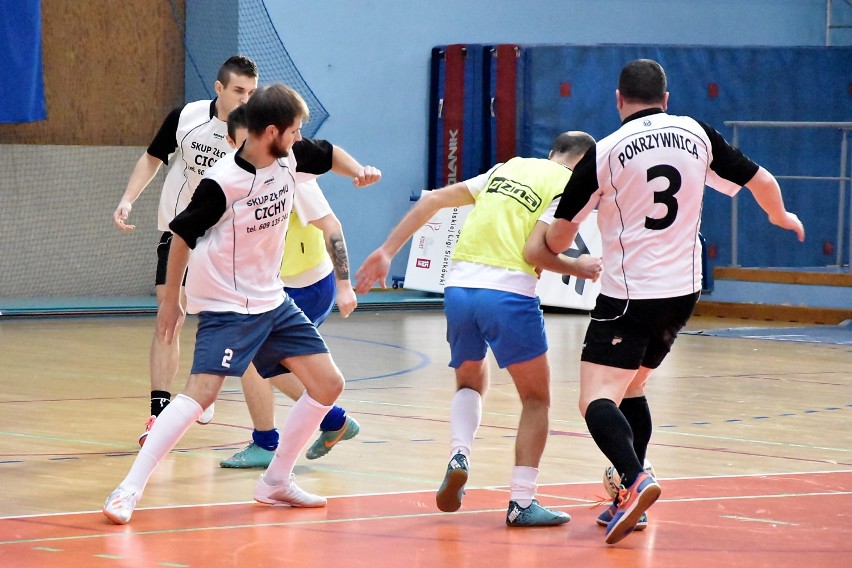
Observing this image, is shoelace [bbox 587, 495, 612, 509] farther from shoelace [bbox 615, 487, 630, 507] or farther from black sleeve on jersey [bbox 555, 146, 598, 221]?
black sleeve on jersey [bbox 555, 146, 598, 221]

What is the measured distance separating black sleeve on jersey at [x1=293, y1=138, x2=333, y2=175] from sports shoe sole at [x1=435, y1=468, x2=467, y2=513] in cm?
126

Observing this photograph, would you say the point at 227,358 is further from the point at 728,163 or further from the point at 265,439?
the point at 728,163

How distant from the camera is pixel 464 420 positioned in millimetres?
5125

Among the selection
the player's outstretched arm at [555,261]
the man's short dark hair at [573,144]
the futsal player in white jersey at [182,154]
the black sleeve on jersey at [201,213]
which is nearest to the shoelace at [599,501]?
the player's outstretched arm at [555,261]

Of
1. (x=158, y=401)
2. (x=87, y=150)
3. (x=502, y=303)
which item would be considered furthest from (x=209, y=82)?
(x=502, y=303)

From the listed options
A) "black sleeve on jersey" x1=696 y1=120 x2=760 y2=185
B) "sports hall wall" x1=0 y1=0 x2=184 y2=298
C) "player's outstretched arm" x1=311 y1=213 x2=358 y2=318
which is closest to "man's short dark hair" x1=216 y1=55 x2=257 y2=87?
"player's outstretched arm" x1=311 y1=213 x2=358 y2=318

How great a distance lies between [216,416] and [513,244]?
2999 mm

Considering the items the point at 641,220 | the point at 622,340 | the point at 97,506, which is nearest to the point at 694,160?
the point at 641,220

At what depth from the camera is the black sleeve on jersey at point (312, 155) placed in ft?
17.6

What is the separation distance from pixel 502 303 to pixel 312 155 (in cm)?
97

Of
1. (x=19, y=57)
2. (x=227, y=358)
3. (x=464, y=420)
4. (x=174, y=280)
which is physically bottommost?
(x=464, y=420)

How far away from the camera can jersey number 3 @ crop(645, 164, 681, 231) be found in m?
4.66

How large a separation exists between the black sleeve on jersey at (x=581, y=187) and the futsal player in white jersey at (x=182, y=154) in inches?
85.1

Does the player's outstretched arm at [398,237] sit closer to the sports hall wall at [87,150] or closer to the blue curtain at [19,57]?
the blue curtain at [19,57]
